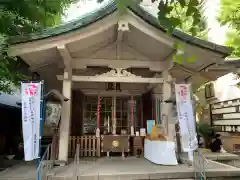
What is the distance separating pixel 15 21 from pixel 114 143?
590 cm

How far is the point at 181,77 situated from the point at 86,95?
4.50 metres

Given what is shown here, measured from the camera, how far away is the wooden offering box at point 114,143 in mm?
8977

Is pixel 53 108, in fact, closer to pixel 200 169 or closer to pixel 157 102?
pixel 157 102

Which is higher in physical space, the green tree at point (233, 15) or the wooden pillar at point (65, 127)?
the green tree at point (233, 15)

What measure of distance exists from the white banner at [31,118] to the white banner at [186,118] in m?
4.11

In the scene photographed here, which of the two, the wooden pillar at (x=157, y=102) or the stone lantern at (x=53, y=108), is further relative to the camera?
the wooden pillar at (x=157, y=102)

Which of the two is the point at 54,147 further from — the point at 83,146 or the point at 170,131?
the point at 170,131

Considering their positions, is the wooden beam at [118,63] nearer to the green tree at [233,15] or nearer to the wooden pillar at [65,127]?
the wooden pillar at [65,127]

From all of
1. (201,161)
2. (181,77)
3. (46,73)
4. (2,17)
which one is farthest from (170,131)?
(2,17)

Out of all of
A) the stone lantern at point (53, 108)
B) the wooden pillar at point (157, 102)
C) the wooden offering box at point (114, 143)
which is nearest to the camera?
the stone lantern at point (53, 108)

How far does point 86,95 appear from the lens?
1070 cm

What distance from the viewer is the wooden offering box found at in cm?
898

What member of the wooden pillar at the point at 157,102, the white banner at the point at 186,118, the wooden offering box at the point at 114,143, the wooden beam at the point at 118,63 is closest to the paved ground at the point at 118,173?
the white banner at the point at 186,118

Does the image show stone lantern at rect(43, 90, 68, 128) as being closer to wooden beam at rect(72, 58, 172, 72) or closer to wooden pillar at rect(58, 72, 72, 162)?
wooden pillar at rect(58, 72, 72, 162)
